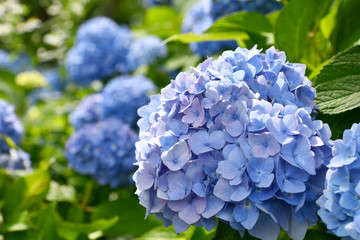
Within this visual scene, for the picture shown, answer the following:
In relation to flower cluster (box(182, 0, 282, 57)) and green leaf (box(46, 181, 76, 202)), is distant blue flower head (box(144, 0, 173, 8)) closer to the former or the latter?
flower cluster (box(182, 0, 282, 57))

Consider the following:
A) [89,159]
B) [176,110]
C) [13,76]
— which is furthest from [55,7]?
[176,110]

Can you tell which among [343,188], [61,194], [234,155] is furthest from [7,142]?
[343,188]

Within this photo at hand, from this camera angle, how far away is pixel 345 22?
3.68 feet

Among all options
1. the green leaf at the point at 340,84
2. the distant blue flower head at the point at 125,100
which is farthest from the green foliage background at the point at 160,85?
the distant blue flower head at the point at 125,100

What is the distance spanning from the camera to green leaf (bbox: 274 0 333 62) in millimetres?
1002

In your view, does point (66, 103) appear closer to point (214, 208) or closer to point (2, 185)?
point (2, 185)

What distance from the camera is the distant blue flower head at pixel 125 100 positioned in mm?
1615

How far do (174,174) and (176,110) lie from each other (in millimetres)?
103

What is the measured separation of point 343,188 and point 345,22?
0.66 metres

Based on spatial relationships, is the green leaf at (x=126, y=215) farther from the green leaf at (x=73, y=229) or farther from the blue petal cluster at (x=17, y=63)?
the blue petal cluster at (x=17, y=63)

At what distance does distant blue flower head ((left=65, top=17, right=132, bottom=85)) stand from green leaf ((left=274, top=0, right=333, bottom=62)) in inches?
43.4

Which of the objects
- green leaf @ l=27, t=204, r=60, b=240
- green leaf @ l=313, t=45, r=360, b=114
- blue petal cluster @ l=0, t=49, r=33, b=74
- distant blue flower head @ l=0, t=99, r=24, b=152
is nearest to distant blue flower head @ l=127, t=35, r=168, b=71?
distant blue flower head @ l=0, t=99, r=24, b=152

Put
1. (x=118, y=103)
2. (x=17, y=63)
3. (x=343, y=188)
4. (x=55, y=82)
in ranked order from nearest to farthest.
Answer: (x=343, y=188)
(x=118, y=103)
(x=17, y=63)
(x=55, y=82)

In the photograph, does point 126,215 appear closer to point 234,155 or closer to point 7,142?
point 7,142
